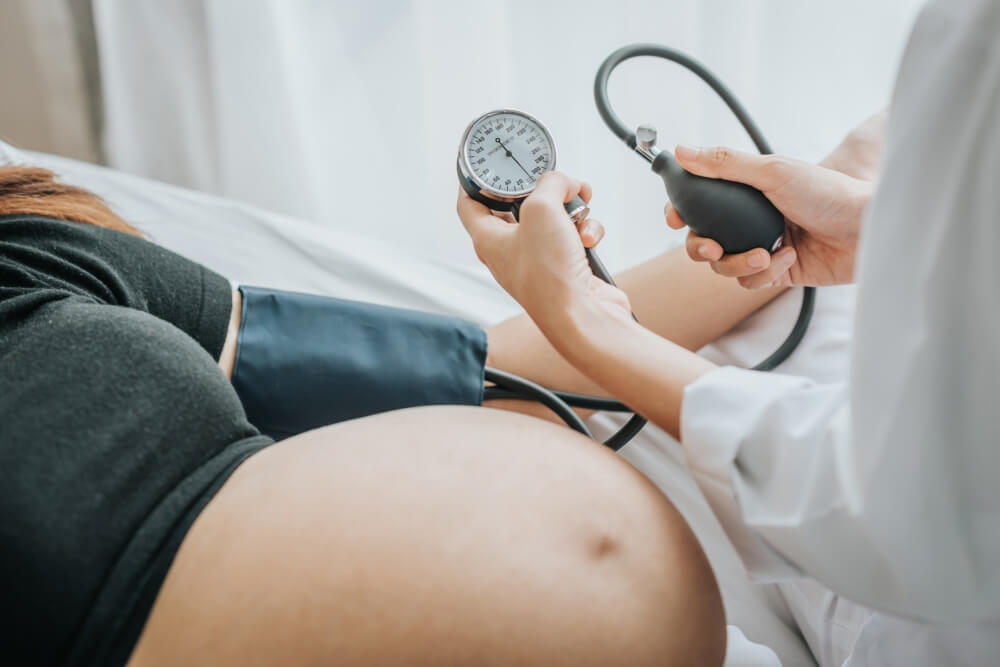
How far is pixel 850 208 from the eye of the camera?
76 centimetres

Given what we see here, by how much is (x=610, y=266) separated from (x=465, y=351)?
60cm

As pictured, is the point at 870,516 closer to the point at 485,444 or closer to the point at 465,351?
the point at 485,444

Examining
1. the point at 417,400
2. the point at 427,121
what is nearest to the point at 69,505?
the point at 417,400

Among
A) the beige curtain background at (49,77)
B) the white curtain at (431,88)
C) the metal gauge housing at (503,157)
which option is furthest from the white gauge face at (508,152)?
the beige curtain background at (49,77)

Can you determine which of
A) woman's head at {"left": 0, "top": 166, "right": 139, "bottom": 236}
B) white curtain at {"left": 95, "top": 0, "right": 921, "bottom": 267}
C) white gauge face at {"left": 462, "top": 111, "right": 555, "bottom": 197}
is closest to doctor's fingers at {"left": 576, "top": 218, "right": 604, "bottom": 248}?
white gauge face at {"left": 462, "top": 111, "right": 555, "bottom": 197}

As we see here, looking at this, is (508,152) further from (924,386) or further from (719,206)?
(924,386)

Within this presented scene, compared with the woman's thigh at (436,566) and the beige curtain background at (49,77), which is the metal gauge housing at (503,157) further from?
the beige curtain background at (49,77)

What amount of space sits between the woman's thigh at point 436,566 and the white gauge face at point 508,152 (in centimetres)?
27

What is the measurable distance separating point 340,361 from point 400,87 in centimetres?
72

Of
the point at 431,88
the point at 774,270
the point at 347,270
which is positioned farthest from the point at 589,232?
the point at 431,88

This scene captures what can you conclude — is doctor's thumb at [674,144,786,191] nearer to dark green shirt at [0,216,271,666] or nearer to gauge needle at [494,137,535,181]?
gauge needle at [494,137,535,181]

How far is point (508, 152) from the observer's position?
0.75 meters

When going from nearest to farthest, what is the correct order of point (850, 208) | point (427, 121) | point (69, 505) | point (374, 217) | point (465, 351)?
1. point (69, 505)
2. point (850, 208)
3. point (465, 351)
4. point (427, 121)
5. point (374, 217)

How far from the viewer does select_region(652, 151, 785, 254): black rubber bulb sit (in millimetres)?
706
